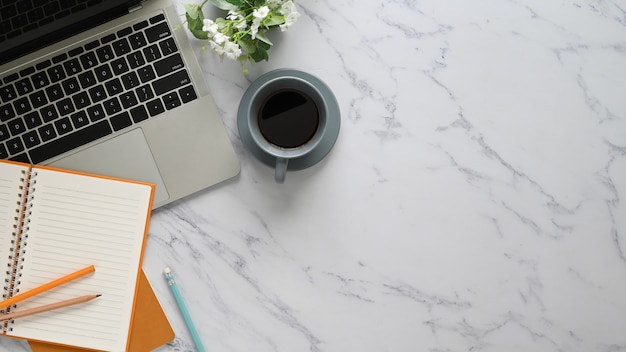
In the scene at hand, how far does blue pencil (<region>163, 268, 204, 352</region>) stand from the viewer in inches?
38.7

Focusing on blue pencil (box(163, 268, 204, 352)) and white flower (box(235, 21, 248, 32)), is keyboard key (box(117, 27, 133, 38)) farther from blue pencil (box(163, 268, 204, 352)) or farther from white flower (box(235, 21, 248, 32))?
Answer: blue pencil (box(163, 268, 204, 352))

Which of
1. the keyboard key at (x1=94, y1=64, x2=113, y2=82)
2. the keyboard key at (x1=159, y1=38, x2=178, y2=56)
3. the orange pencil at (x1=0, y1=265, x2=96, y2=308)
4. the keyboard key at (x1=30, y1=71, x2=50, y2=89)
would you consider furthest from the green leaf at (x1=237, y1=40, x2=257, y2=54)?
the orange pencil at (x1=0, y1=265, x2=96, y2=308)

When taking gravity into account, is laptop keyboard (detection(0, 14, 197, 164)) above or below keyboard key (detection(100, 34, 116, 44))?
below

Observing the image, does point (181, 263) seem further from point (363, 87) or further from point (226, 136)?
point (363, 87)

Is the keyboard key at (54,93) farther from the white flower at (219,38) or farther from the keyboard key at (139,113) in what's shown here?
the white flower at (219,38)

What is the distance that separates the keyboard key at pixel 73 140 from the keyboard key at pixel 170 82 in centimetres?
10

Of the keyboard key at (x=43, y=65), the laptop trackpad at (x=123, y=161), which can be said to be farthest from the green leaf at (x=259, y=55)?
the keyboard key at (x=43, y=65)

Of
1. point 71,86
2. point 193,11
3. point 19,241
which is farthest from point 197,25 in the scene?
point 19,241

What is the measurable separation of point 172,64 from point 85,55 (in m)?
0.14

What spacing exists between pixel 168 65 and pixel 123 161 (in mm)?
169

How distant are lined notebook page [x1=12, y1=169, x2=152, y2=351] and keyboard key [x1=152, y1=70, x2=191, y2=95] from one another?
155 millimetres

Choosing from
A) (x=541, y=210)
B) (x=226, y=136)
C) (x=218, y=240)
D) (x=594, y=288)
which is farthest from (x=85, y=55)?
(x=594, y=288)

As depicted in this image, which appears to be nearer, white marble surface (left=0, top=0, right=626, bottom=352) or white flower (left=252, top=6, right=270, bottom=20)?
white flower (left=252, top=6, right=270, bottom=20)

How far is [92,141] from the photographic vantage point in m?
0.96
